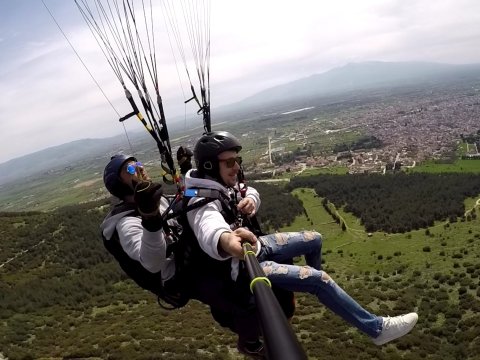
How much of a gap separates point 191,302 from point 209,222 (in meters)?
40.3

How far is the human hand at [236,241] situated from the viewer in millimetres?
2822

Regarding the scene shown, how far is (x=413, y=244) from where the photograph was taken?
53844 mm

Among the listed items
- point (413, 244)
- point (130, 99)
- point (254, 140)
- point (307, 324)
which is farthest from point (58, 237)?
point (254, 140)

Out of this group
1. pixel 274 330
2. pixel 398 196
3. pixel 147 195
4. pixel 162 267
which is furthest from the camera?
pixel 398 196

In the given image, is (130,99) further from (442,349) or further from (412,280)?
(412,280)

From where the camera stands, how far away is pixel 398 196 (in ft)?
246

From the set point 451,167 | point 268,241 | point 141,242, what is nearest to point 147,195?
point 141,242

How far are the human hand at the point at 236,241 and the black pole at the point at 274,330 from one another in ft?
2.66

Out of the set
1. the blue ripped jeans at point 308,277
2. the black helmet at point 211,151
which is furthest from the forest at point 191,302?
the black helmet at point 211,151

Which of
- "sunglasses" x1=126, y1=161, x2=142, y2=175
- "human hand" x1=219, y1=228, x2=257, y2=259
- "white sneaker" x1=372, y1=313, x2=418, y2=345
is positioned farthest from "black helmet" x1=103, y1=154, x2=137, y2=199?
"white sneaker" x1=372, y1=313, x2=418, y2=345

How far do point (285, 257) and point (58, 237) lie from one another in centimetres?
6386

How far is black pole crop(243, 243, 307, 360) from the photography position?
1396mm

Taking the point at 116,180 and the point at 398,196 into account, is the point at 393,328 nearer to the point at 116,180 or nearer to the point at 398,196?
the point at 116,180

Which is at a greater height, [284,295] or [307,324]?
[284,295]
